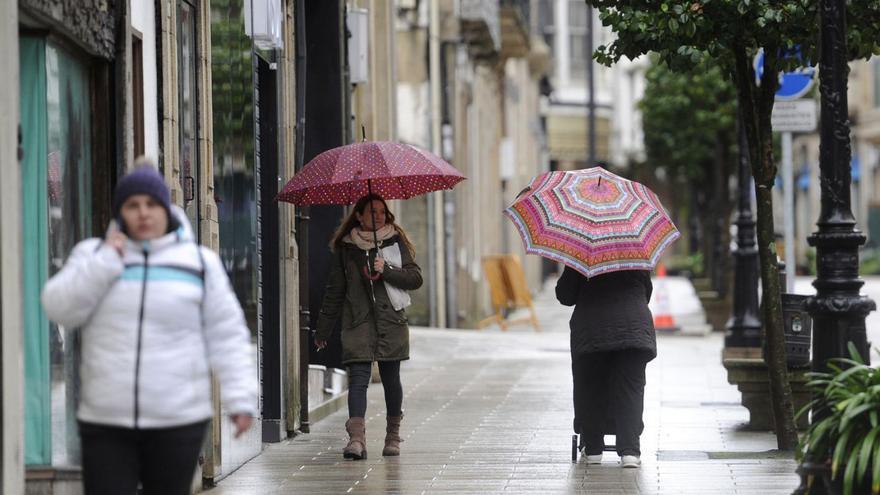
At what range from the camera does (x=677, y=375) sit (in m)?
19.7

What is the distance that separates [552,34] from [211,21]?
189ft

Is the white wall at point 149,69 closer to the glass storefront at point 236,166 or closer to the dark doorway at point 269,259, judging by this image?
the glass storefront at point 236,166

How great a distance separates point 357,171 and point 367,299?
2.64 feet

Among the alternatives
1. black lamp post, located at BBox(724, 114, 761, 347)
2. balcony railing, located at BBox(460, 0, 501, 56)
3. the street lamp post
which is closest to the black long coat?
the street lamp post

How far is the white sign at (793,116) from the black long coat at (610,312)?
5.50m

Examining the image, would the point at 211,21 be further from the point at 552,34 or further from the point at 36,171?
the point at 552,34

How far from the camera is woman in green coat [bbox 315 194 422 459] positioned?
11734 mm

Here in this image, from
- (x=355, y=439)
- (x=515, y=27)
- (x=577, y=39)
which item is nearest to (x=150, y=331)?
(x=355, y=439)

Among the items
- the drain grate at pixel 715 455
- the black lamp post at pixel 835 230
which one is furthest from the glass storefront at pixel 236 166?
the black lamp post at pixel 835 230

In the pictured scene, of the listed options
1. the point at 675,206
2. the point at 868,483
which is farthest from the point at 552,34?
the point at 868,483

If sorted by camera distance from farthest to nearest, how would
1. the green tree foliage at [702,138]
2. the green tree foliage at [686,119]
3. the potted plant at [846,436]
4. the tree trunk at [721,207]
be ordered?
the green tree foliage at [686,119] < the green tree foliage at [702,138] < the tree trunk at [721,207] < the potted plant at [846,436]

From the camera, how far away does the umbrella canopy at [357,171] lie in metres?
11.8

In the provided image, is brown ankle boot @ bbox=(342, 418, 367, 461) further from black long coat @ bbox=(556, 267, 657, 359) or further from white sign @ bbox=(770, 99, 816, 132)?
white sign @ bbox=(770, 99, 816, 132)

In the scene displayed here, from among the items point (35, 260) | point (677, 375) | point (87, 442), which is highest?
point (35, 260)
